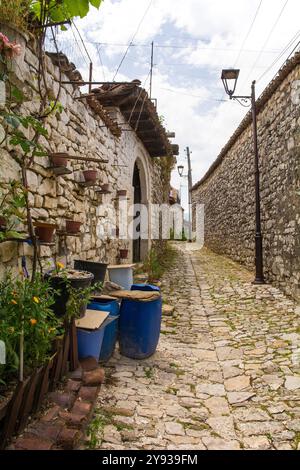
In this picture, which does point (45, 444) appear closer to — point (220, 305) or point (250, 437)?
point (250, 437)

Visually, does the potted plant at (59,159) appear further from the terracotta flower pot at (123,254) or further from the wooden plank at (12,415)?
the terracotta flower pot at (123,254)

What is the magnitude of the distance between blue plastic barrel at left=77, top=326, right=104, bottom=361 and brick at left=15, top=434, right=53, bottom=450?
0.98 metres

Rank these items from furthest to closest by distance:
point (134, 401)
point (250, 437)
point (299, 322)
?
point (299, 322)
point (134, 401)
point (250, 437)

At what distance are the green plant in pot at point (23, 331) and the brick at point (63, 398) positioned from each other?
25 centimetres

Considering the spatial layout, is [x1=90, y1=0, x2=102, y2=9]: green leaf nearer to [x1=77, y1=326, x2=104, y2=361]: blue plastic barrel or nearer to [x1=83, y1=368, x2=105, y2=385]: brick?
[x1=77, y1=326, x2=104, y2=361]: blue plastic barrel

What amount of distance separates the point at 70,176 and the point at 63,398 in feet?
8.14

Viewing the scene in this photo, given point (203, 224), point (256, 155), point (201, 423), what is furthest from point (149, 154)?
point (203, 224)

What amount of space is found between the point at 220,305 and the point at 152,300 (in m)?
2.56

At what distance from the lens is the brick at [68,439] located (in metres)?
1.71

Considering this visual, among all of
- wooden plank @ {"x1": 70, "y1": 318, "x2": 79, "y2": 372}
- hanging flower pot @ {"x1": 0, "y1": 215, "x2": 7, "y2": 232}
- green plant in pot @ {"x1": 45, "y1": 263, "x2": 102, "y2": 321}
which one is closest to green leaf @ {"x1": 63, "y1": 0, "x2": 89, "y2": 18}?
hanging flower pot @ {"x1": 0, "y1": 215, "x2": 7, "y2": 232}

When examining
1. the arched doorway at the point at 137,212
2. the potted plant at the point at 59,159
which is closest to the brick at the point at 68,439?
the potted plant at the point at 59,159

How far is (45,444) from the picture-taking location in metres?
1.64

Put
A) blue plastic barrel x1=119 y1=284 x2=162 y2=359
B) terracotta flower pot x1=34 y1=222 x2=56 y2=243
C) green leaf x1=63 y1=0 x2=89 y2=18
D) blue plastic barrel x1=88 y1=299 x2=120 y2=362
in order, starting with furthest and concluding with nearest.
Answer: blue plastic barrel x1=119 y1=284 x2=162 y2=359 → blue plastic barrel x1=88 y1=299 x2=120 y2=362 → terracotta flower pot x1=34 y1=222 x2=56 y2=243 → green leaf x1=63 y1=0 x2=89 y2=18

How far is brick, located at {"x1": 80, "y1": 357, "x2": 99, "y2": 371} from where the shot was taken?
253 centimetres
